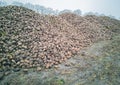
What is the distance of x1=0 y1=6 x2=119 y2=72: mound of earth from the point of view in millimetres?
11602

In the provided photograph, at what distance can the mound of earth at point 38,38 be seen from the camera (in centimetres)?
1160

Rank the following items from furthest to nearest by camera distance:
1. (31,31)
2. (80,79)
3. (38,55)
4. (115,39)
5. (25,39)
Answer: (115,39) < (31,31) < (25,39) < (38,55) < (80,79)

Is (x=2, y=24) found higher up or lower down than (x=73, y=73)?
higher up

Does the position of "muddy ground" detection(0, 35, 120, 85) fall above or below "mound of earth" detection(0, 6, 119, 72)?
below

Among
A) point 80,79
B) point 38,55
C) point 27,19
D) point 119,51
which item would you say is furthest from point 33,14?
point 80,79

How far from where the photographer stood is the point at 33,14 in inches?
685

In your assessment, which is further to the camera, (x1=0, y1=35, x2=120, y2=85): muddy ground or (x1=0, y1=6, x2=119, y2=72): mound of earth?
(x1=0, y1=6, x2=119, y2=72): mound of earth

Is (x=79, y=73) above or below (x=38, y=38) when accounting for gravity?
below

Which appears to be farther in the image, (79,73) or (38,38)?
(38,38)

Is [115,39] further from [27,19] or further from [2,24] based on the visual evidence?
[2,24]

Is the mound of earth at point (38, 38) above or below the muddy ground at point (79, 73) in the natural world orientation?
above

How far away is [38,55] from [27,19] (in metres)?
4.94

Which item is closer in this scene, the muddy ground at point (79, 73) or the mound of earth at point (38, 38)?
the muddy ground at point (79, 73)

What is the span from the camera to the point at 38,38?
1382cm
